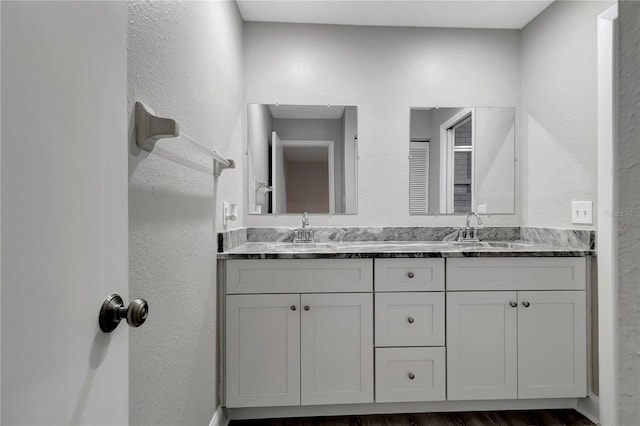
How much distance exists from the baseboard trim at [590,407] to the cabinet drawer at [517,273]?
1.83 ft

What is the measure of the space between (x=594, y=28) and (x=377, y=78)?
1.14 m

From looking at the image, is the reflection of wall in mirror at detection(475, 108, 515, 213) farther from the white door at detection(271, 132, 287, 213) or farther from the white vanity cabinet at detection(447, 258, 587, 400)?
the white door at detection(271, 132, 287, 213)

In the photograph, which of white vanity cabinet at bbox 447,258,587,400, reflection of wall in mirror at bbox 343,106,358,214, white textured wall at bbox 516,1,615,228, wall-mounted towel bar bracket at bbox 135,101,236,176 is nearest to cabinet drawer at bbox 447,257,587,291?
white vanity cabinet at bbox 447,258,587,400

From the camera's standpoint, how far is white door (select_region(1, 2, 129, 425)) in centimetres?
37

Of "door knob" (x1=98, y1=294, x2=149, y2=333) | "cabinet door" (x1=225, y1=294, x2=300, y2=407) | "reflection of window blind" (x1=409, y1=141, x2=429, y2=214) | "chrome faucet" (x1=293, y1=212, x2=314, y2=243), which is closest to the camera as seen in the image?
"door knob" (x1=98, y1=294, x2=149, y2=333)

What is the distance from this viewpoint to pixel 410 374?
1749mm

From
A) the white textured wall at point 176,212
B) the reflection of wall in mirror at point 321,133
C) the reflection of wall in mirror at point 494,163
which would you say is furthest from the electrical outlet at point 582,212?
the white textured wall at point 176,212

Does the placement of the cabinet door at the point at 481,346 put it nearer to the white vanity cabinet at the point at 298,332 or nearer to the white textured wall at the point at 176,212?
the white vanity cabinet at the point at 298,332

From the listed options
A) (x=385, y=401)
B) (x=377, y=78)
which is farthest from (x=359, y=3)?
(x=385, y=401)

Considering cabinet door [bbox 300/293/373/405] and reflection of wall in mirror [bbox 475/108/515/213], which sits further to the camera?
reflection of wall in mirror [bbox 475/108/515/213]

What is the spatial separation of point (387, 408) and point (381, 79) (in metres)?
1.94

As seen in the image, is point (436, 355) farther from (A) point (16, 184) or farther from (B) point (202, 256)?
(A) point (16, 184)

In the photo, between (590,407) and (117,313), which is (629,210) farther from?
(590,407)

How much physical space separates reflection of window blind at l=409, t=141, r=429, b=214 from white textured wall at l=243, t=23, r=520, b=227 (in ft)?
0.13
